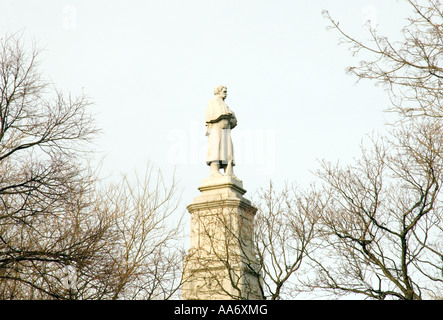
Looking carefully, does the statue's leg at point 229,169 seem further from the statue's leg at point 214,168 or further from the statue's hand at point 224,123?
the statue's hand at point 224,123

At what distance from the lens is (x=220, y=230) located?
1602 cm

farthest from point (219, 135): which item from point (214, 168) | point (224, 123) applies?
point (214, 168)

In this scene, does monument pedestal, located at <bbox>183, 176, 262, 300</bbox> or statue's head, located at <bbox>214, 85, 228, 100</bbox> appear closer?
monument pedestal, located at <bbox>183, 176, 262, 300</bbox>

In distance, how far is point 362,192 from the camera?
1500 cm

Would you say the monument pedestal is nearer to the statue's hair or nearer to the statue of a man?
the statue of a man

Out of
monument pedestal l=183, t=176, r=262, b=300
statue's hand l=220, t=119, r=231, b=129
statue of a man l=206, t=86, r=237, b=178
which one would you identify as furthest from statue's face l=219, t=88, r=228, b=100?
monument pedestal l=183, t=176, r=262, b=300

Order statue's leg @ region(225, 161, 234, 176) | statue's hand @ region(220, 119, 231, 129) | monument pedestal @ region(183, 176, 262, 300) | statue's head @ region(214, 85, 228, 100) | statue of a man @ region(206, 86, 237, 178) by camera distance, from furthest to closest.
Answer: statue's head @ region(214, 85, 228, 100), statue's hand @ region(220, 119, 231, 129), statue of a man @ region(206, 86, 237, 178), statue's leg @ region(225, 161, 234, 176), monument pedestal @ region(183, 176, 262, 300)

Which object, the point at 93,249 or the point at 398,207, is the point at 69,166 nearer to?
the point at 93,249

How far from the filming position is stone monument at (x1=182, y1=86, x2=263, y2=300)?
1545 cm

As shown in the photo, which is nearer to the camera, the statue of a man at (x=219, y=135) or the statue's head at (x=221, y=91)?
the statue of a man at (x=219, y=135)

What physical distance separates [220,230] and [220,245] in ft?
1.22

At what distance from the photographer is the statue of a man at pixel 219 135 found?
17.6m

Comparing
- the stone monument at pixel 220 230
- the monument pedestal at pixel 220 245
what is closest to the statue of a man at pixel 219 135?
the stone monument at pixel 220 230
